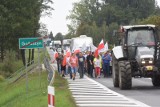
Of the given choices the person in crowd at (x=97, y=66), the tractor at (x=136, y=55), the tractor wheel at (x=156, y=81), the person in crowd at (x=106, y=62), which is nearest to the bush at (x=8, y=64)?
the person in crowd at (x=106, y=62)

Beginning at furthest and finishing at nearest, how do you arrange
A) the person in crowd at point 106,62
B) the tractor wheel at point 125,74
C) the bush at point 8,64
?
the bush at point 8,64, the person in crowd at point 106,62, the tractor wheel at point 125,74

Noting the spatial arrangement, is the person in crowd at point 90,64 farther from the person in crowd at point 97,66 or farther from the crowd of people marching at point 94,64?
the person in crowd at point 97,66

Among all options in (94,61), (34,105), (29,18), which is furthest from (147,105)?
(29,18)

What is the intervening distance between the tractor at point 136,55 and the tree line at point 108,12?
3787 inches

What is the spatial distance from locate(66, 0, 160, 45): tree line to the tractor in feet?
316

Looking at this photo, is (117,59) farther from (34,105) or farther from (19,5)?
(19,5)

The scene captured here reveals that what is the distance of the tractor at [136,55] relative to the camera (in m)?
22.9

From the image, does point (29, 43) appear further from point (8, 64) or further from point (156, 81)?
point (8, 64)

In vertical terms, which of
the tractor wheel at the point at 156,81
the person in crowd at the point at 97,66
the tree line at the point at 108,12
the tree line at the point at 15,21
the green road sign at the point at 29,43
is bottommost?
the tractor wheel at the point at 156,81

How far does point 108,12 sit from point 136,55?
107888mm

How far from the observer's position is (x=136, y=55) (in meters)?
23.8

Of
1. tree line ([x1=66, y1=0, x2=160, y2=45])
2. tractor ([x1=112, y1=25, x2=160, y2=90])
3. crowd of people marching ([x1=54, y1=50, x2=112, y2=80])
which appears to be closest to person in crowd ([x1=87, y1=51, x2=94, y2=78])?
crowd of people marching ([x1=54, y1=50, x2=112, y2=80])

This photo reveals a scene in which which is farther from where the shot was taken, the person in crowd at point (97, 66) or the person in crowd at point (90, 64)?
the person in crowd at point (90, 64)

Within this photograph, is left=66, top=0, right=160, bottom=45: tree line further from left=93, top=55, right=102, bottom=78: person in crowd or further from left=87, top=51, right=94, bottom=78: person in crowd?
left=93, top=55, right=102, bottom=78: person in crowd
